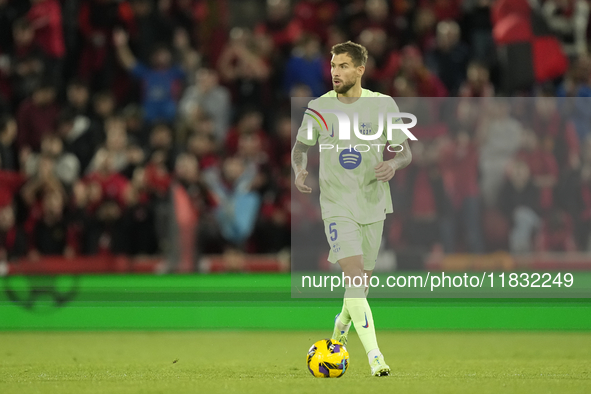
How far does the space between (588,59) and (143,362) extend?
8.39m

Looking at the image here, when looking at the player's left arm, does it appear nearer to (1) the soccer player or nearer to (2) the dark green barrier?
(1) the soccer player

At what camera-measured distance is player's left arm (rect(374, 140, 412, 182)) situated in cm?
729

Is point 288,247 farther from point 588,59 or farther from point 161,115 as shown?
point 588,59

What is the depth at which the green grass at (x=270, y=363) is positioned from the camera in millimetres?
6629

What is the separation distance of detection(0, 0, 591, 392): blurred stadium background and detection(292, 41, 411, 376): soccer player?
3.43 m

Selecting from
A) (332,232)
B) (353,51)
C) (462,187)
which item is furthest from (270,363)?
(462,187)

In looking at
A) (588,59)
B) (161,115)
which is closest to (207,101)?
(161,115)

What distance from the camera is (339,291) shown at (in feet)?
35.1

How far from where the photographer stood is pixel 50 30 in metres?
14.1

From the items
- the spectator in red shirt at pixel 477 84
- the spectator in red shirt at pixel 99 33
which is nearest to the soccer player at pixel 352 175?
the spectator in red shirt at pixel 477 84

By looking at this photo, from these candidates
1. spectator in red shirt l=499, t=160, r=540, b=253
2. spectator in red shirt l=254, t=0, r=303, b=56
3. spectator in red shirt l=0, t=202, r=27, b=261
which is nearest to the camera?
spectator in red shirt l=499, t=160, r=540, b=253

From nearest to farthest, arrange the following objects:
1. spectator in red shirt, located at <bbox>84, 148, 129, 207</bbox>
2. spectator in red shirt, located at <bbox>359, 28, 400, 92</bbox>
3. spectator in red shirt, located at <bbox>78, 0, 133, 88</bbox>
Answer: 1. spectator in red shirt, located at <bbox>84, 148, 129, 207</bbox>
2. spectator in red shirt, located at <bbox>359, 28, 400, 92</bbox>
3. spectator in red shirt, located at <bbox>78, 0, 133, 88</bbox>

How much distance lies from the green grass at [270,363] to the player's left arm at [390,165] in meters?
1.51

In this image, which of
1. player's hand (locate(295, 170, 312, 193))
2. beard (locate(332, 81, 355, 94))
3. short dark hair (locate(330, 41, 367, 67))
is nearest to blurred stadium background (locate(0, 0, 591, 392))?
player's hand (locate(295, 170, 312, 193))
